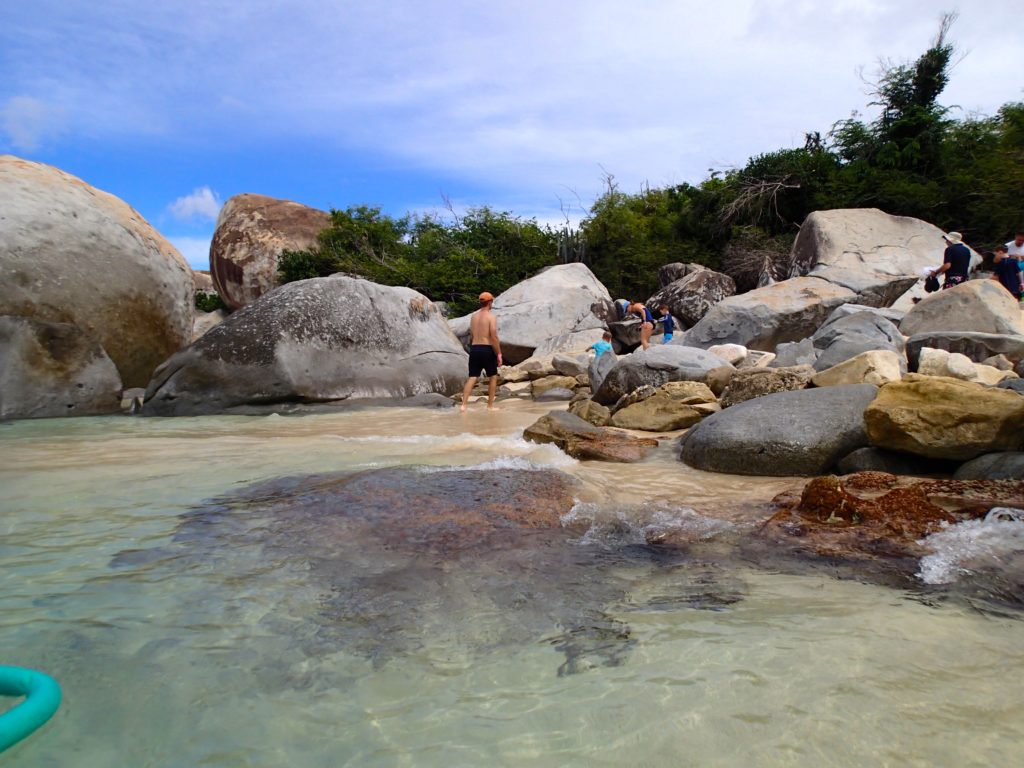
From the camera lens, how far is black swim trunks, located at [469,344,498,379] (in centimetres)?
920

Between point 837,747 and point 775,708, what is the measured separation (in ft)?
0.58

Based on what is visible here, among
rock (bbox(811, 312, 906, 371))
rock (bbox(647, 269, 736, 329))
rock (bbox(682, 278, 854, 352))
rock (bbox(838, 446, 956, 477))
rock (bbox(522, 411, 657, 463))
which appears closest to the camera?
rock (bbox(838, 446, 956, 477))

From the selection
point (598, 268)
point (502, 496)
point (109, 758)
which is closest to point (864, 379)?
point (502, 496)

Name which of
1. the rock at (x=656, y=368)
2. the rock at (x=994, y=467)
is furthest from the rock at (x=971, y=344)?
the rock at (x=994, y=467)

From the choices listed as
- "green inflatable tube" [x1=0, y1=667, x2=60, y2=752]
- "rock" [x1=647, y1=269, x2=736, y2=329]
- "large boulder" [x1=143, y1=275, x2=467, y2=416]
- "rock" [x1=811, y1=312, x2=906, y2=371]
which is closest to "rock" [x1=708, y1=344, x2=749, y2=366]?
"rock" [x1=811, y1=312, x2=906, y2=371]

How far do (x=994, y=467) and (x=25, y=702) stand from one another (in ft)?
14.3

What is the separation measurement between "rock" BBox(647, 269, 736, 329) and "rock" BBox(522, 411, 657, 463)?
33.3 feet

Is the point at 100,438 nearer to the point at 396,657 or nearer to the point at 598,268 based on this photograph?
the point at 396,657

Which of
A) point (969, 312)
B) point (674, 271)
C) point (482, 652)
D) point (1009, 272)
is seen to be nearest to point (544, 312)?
point (674, 271)

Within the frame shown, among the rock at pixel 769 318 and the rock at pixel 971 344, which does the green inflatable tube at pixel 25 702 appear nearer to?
the rock at pixel 971 344

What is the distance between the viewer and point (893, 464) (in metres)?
4.31

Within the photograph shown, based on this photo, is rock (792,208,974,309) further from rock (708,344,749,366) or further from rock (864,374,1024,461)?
rock (864,374,1024,461)

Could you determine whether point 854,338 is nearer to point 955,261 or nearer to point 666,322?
point 955,261

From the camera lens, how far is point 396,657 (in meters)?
1.95
